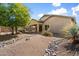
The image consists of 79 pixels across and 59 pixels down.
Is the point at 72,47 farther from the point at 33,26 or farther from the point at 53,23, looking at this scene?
the point at 33,26

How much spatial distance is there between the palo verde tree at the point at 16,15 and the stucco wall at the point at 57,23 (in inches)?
8.7

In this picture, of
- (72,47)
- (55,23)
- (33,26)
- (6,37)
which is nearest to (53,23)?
(55,23)

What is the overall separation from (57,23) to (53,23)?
0.04 m

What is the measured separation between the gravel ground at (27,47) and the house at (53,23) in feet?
0.28

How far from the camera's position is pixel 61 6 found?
2.67m

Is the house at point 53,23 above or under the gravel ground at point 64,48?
above

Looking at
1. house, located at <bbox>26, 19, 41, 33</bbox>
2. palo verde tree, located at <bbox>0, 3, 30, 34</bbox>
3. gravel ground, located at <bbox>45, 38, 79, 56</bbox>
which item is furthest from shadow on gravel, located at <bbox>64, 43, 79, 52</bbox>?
palo verde tree, located at <bbox>0, 3, 30, 34</bbox>

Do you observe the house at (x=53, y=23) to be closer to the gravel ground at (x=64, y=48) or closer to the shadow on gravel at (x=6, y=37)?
the gravel ground at (x=64, y=48)

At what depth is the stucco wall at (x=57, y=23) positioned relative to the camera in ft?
8.82

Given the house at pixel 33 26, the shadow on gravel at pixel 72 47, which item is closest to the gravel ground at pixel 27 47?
the house at pixel 33 26

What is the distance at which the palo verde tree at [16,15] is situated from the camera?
2.68 metres

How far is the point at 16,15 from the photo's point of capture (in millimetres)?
2689

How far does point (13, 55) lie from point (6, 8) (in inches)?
19.1

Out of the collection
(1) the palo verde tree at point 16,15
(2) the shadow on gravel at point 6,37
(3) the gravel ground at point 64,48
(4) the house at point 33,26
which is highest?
(1) the palo verde tree at point 16,15
